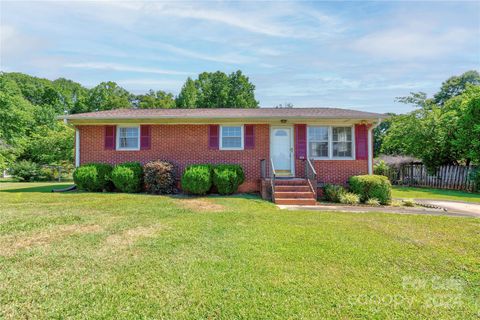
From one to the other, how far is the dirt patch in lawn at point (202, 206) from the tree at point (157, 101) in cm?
2656

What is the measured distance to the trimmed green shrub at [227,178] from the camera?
32.0ft

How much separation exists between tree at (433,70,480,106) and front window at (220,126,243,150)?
3317 centimetres

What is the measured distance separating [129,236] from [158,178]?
5.46 meters

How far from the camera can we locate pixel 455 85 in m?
33.0

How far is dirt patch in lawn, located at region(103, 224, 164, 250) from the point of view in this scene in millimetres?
4230

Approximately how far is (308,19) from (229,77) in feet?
79.5

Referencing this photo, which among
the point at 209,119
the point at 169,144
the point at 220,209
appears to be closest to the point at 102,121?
the point at 169,144

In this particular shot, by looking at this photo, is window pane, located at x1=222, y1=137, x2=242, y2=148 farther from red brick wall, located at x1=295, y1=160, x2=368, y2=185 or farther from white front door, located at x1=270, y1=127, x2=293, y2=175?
red brick wall, located at x1=295, y1=160, x2=368, y2=185

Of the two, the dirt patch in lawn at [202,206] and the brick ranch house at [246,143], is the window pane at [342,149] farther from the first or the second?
the dirt patch in lawn at [202,206]

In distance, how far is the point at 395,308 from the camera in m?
2.66

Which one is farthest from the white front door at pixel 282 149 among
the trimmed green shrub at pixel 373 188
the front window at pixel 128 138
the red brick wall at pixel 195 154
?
the front window at pixel 128 138

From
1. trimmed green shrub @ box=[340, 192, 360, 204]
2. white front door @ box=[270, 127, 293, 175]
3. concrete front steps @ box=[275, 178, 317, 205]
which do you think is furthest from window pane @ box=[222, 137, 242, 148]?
trimmed green shrub @ box=[340, 192, 360, 204]

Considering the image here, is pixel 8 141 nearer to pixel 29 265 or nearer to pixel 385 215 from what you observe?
pixel 29 265

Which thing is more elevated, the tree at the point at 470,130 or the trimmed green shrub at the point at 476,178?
the tree at the point at 470,130
